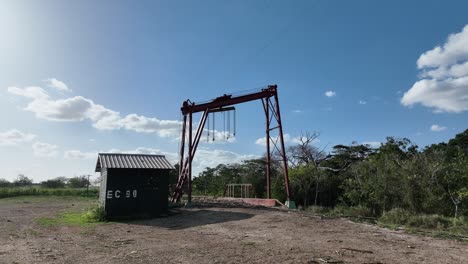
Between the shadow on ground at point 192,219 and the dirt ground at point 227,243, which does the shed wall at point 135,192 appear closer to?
the shadow on ground at point 192,219

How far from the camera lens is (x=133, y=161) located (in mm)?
17391

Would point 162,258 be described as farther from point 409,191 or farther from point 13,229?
point 409,191

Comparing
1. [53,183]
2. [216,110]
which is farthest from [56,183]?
[216,110]

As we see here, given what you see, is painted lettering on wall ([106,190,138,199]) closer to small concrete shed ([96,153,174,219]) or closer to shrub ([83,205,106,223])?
small concrete shed ([96,153,174,219])

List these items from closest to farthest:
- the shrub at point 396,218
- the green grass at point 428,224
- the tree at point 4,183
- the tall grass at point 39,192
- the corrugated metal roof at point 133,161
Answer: the green grass at point 428,224 < the shrub at point 396,218 < the corrugated metal roof at point 133,161 < the tall grass at point 39,192 < the tree at point 4,183

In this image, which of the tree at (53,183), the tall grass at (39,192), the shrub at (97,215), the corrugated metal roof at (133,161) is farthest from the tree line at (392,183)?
the tree at (53,183)

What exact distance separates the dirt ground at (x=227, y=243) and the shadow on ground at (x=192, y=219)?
8cm

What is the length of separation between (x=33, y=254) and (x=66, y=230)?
425 cm

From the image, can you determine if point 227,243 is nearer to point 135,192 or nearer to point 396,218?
point 396,218

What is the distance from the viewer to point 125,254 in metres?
8.30

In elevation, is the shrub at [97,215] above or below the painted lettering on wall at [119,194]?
below

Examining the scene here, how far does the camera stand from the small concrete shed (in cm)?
1602

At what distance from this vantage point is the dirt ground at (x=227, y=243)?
7.69m

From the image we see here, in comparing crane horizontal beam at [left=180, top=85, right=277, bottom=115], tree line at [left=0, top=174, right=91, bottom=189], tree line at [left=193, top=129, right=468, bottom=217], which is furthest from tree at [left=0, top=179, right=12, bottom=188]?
crane horizontal beam at [left=180, top=85, right=277, bottom=115]
